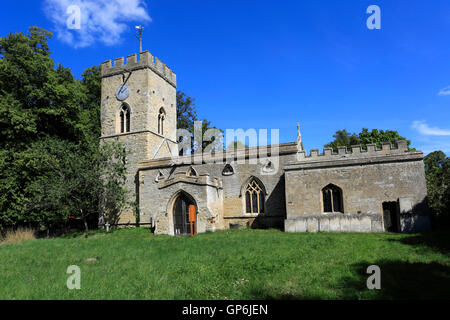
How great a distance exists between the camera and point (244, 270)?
25.1ft

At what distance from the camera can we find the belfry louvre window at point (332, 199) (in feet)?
52.0

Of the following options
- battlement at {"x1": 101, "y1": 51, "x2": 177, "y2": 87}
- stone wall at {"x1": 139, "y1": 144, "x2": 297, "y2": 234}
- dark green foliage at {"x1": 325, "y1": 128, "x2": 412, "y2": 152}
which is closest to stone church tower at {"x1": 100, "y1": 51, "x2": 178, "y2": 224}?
battlement at {"x1": 101, "y1": 51, "x2": 177, "y2": 87}

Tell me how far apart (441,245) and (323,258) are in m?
4.33

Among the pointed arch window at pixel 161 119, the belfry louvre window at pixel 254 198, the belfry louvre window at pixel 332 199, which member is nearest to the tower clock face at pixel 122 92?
the pointed arch window at pixel 161 119

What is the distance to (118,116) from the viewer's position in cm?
2373

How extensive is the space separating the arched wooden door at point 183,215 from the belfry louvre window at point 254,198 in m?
3.41

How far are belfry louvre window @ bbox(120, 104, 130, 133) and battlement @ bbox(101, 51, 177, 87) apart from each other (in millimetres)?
2846

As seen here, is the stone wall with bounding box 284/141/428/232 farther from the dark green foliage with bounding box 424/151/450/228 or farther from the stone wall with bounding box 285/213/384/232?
the dark green foliage with bounding box 424/151/450/228

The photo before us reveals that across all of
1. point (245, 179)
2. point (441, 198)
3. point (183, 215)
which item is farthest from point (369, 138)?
point (183, 215)

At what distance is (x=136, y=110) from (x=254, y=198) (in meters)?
11.2

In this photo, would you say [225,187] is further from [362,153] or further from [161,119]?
[161,119]

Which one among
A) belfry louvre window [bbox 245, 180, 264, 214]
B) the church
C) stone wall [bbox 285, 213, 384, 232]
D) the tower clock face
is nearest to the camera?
stone wall [bbox 285, 213, 384, 232]

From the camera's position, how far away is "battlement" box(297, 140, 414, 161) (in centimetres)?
1574
